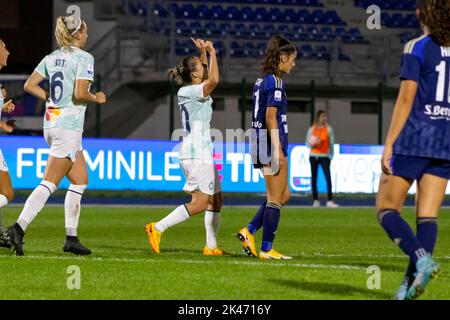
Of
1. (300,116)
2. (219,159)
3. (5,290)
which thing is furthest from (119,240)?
(300,116)

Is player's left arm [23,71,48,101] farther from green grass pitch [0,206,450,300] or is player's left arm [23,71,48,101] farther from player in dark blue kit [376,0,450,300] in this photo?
player in dark blue kit [376,0,450,300]

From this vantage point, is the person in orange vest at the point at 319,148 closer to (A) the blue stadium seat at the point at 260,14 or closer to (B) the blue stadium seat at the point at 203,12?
(B) the blue stadium seat at the point at 203,12

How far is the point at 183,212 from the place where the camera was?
10.7 meters

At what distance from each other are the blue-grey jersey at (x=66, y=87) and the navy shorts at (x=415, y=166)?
13.4ft

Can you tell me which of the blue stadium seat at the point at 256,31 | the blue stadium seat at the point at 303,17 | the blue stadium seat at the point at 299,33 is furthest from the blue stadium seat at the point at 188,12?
the blue stadium seat at the point at 303,17

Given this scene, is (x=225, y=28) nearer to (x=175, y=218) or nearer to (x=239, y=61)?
(x=239, y=61)

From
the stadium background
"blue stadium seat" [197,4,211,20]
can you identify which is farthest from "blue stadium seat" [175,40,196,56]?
"blue stadium seat" [197,4,211,20]

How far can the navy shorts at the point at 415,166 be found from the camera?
6.98 m

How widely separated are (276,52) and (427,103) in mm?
3421

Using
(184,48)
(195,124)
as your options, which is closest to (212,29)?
(184,48)

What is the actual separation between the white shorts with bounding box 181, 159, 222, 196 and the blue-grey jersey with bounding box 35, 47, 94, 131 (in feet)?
3.95

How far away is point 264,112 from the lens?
10.3 meters

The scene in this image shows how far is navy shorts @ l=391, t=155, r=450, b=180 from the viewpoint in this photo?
6984mm
